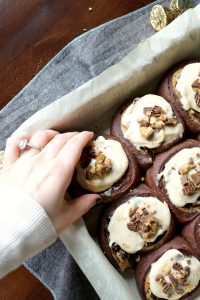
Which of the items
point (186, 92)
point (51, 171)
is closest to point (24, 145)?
point (51, 171)

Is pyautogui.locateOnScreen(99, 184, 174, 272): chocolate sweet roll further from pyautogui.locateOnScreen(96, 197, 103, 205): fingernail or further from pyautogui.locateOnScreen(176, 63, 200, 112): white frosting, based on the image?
pyautogui.locateOnScreen(176, 63, 200, 112): white frosting

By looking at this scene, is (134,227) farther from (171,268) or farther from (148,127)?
(148,127)

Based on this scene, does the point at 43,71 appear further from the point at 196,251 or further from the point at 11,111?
the point at 196,251

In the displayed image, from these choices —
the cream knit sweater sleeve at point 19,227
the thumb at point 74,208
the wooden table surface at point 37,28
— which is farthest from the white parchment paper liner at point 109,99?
the wooden table surface at point 37,28

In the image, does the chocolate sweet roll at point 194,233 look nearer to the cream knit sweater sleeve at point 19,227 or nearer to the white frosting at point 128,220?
the white frosting at point 128,220

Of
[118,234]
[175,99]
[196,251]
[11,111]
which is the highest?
[11,111]

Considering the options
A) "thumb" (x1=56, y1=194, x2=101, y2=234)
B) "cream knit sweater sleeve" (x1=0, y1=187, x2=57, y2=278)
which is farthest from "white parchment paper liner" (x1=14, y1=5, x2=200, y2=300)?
"cream knit sweater sleeve" (x1=0, y1=187, x2=57, y2=278)

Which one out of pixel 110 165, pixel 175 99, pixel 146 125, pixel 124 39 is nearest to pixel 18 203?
pixel 110 165
